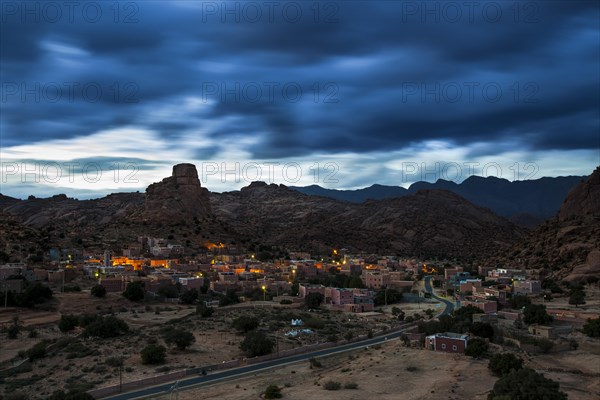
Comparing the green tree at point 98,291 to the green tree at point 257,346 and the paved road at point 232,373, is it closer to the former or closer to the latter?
the green tree at point 257,346

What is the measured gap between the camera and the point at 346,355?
44094 mm

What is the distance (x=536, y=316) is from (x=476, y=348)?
50.2 ft

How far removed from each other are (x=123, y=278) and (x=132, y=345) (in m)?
27.3

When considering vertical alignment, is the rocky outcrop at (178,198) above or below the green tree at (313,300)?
above

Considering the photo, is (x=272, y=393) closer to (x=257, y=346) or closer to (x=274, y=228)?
(x=257, y=346)

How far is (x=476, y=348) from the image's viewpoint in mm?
41094

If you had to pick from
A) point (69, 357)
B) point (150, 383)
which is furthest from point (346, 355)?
point (69, 357)

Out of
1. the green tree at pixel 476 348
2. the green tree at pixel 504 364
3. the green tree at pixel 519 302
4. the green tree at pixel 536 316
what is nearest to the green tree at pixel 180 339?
the green tree at pixel 476 348

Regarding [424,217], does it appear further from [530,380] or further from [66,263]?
[530,380]

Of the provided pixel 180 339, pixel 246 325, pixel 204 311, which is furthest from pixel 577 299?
pixel 180 339

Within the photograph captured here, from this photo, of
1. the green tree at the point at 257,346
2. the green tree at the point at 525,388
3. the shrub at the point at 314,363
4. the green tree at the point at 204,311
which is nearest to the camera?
the green tree at the point at 525,388

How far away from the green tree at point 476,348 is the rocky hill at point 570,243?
146 feet

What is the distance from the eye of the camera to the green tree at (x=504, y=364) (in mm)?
36125

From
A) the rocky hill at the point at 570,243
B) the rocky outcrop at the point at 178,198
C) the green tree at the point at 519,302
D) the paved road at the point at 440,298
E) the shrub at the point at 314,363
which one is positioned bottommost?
the shrub at the point at 314,363
